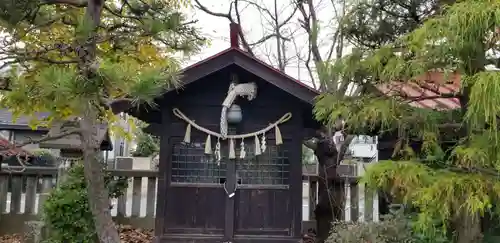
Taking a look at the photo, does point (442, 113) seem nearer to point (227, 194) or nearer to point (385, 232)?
point (385, 232)

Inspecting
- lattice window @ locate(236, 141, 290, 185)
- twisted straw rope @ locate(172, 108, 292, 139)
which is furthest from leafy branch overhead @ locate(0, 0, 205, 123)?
lattice window @ locate(236, 141, 290, 185)

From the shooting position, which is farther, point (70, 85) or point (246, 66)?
point (246, 66)

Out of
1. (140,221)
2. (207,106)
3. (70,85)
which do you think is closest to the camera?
(70,85)

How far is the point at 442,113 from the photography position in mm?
4477

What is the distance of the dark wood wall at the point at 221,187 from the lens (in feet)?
19.7

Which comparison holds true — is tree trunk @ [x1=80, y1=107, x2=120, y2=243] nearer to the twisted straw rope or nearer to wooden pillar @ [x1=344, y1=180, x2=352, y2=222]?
the twisted straw rope

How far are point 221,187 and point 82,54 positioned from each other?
105 inches

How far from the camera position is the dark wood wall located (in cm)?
600

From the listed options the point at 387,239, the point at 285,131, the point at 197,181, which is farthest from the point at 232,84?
the point at 387,239

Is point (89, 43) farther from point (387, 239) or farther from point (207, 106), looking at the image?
point (387, 239)

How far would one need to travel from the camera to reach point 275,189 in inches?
239

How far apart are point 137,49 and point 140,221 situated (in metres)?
3.05

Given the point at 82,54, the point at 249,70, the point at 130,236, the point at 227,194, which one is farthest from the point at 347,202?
the point at 82,54

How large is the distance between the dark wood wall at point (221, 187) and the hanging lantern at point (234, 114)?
0.17 meters
